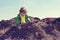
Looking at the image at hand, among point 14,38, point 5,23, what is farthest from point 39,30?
point 5,23

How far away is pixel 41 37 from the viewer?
8400 cm

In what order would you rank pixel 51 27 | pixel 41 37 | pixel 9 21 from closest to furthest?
pixel 41 37 < pixel 51 27 < pixel 9 21

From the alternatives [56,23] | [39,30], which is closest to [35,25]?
[39,30]

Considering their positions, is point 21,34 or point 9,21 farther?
point 9,21

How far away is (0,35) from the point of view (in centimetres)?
8750

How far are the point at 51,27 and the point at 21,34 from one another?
10.9 m

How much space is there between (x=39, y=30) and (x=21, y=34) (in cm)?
585

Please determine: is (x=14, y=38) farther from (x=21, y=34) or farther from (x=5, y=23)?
(x=5, y=23)

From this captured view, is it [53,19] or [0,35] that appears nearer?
[0,35]

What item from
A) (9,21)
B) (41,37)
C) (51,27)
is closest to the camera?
(41,37)

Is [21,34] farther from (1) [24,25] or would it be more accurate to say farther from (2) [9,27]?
(2) [9,27]

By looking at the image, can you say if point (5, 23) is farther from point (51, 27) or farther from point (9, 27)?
point (51, 27)

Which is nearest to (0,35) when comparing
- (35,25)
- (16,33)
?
(16,33)

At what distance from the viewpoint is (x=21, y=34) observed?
84.8 m
